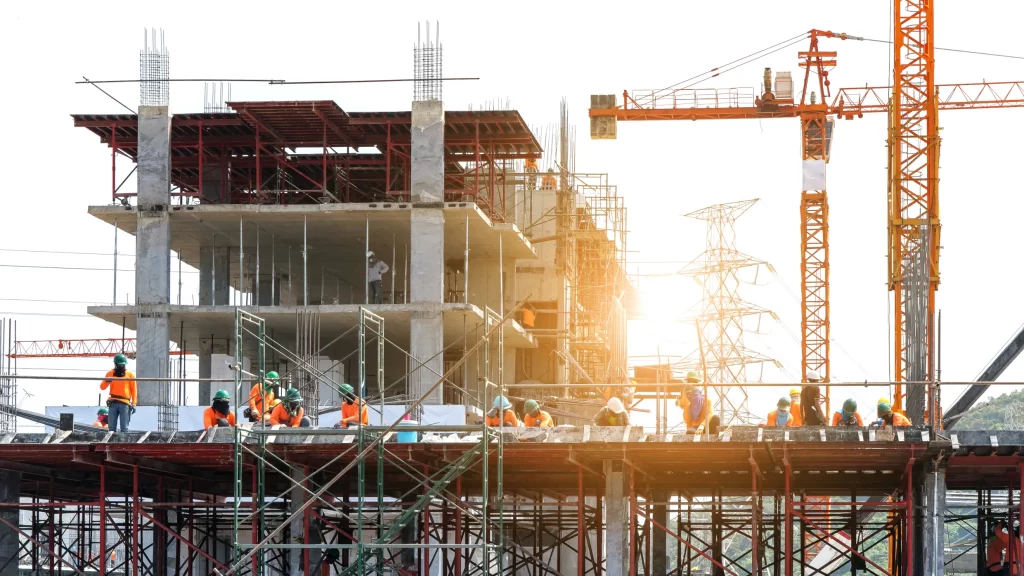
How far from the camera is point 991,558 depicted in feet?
90.8

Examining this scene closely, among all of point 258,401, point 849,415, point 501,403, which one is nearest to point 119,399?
point 258,401

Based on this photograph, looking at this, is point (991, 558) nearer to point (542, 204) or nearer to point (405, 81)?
point (405, 81)

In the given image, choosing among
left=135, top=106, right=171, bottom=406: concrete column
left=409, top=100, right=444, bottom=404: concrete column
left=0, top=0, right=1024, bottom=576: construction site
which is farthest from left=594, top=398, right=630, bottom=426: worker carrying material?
left=135, top=106, right=171, bottom=406: concrete column

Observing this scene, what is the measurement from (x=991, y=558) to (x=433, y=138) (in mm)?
22879

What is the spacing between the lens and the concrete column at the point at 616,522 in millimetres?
26250

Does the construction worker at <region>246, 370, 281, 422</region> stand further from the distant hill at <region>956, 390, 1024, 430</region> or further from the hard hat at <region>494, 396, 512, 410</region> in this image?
the distant hill at <region>956, 390, 1024, 430</region>

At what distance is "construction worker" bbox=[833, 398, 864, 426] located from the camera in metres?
25.2

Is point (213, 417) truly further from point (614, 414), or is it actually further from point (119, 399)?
point (614, 414)

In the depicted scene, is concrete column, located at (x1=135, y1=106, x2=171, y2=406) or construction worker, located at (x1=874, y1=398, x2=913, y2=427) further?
concrete column, located at (x1=135, y1=106, x2=171, y2=406)

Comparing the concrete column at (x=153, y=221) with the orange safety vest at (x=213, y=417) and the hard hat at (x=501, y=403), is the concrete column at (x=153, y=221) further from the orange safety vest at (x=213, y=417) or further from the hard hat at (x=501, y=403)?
the hard hat at (x=501, y=403)

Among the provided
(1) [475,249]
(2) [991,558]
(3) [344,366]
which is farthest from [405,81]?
(2) [991,558]

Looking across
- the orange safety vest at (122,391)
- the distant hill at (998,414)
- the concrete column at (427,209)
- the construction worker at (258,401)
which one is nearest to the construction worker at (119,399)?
the orange safety vest at (122,391)

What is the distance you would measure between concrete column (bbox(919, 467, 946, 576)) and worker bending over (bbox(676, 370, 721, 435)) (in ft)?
11.9

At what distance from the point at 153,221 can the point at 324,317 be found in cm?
608
